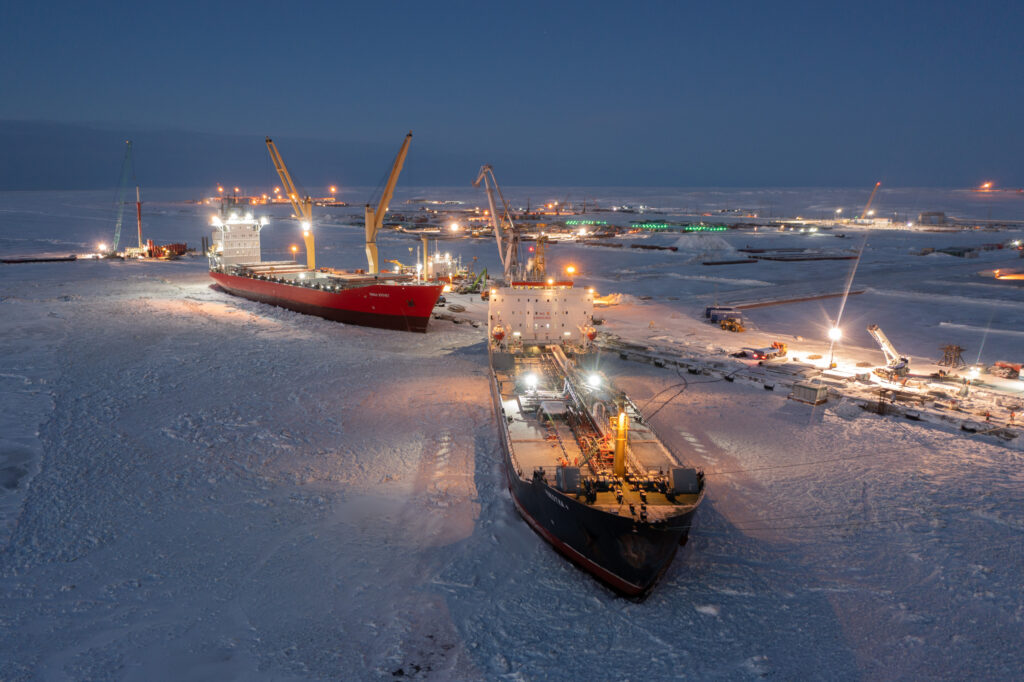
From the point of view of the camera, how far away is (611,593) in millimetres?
10195

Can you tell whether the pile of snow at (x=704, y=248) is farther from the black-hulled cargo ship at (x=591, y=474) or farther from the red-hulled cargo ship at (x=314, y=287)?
the black-hulled cargo ship at (x=591, y=474)

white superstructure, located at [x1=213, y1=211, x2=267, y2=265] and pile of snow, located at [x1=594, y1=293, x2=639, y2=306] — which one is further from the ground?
white superstructure, located at [x1=213, y1=211, x2=267, y2=265]

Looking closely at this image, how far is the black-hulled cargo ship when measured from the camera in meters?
9.90

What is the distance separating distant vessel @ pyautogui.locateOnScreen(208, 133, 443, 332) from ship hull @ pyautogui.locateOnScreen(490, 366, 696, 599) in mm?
20118

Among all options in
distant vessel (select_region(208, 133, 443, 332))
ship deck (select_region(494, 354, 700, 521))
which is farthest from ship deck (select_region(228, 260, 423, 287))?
ship deck (select_region(494, 354, 700, 521))

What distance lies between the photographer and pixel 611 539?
1001 cm

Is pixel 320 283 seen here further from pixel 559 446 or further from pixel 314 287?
pixel 559 446

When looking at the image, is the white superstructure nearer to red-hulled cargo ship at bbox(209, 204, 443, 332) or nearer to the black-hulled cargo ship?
red-hulled cargo ship at bbox(209, 204, 443, 332)

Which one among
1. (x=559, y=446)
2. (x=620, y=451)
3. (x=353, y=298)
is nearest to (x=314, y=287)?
(x=353, y=298)

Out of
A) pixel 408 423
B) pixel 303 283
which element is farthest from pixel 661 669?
pixel 303 283

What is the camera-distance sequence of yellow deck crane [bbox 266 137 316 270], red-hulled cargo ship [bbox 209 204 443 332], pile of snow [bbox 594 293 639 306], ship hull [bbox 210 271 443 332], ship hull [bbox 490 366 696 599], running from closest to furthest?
ship hull [bbox 490 366 696 599] < ship hull [bbox 210 271 443 332] < red-hulled cargo ship [bbox 209 204 443 332] < pile of snow [bbox 594 293 639 306] < yellow deck crane [bbox 266 137 316 270]

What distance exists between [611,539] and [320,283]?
29754 millimetres

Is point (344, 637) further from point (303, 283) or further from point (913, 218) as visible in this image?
point (913, 218)

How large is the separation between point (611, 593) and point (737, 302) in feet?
103
